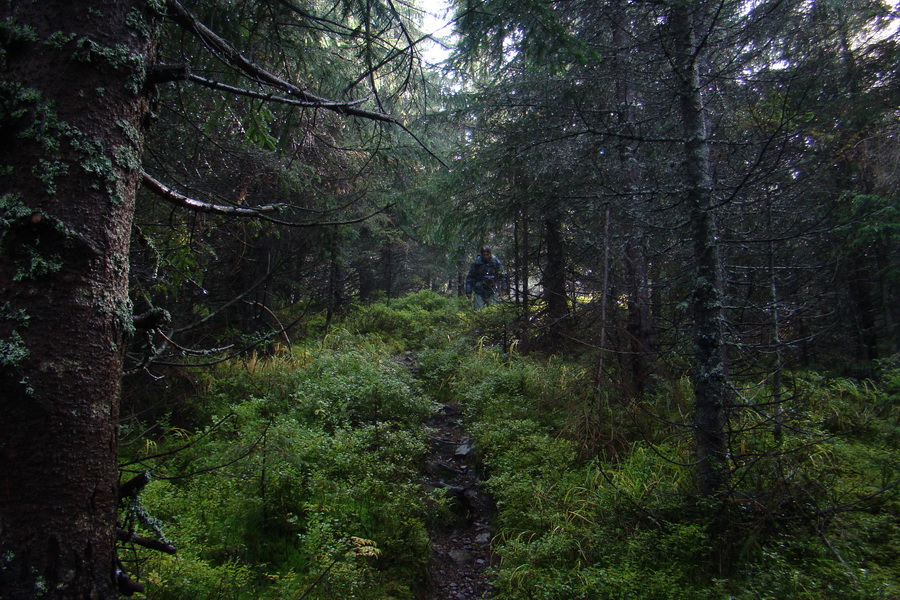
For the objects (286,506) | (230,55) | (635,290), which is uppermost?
(230,55)

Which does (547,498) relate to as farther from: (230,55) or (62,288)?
(230,55)

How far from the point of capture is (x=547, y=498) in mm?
4695

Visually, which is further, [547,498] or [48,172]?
[547,498]

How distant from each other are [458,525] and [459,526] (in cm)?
2

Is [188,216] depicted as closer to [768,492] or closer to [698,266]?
[698,266]

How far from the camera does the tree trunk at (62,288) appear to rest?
49.9 inches

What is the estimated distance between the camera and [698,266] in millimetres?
4117

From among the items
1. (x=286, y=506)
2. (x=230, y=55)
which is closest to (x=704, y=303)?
(x=230, y=55)

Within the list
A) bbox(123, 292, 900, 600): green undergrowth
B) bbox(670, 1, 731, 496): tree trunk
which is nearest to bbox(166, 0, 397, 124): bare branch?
bbox(123, 292, 900, 600): green undergrowth

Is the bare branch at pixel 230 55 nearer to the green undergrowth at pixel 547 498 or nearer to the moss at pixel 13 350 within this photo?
the moss at pixel 13 350

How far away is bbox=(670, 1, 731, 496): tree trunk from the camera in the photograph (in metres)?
3.99

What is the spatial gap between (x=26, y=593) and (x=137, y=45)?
175 centimetres

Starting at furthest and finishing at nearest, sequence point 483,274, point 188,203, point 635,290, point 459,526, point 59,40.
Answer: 1. point 483,274
2. point 635,290
3. point 459,526
4. point 188,203
5. point 59,40

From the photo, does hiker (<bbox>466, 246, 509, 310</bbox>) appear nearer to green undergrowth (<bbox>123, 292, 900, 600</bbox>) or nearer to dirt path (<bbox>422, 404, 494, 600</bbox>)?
dirt path (<bbox>422, 404, 494, 600</bbox>)
